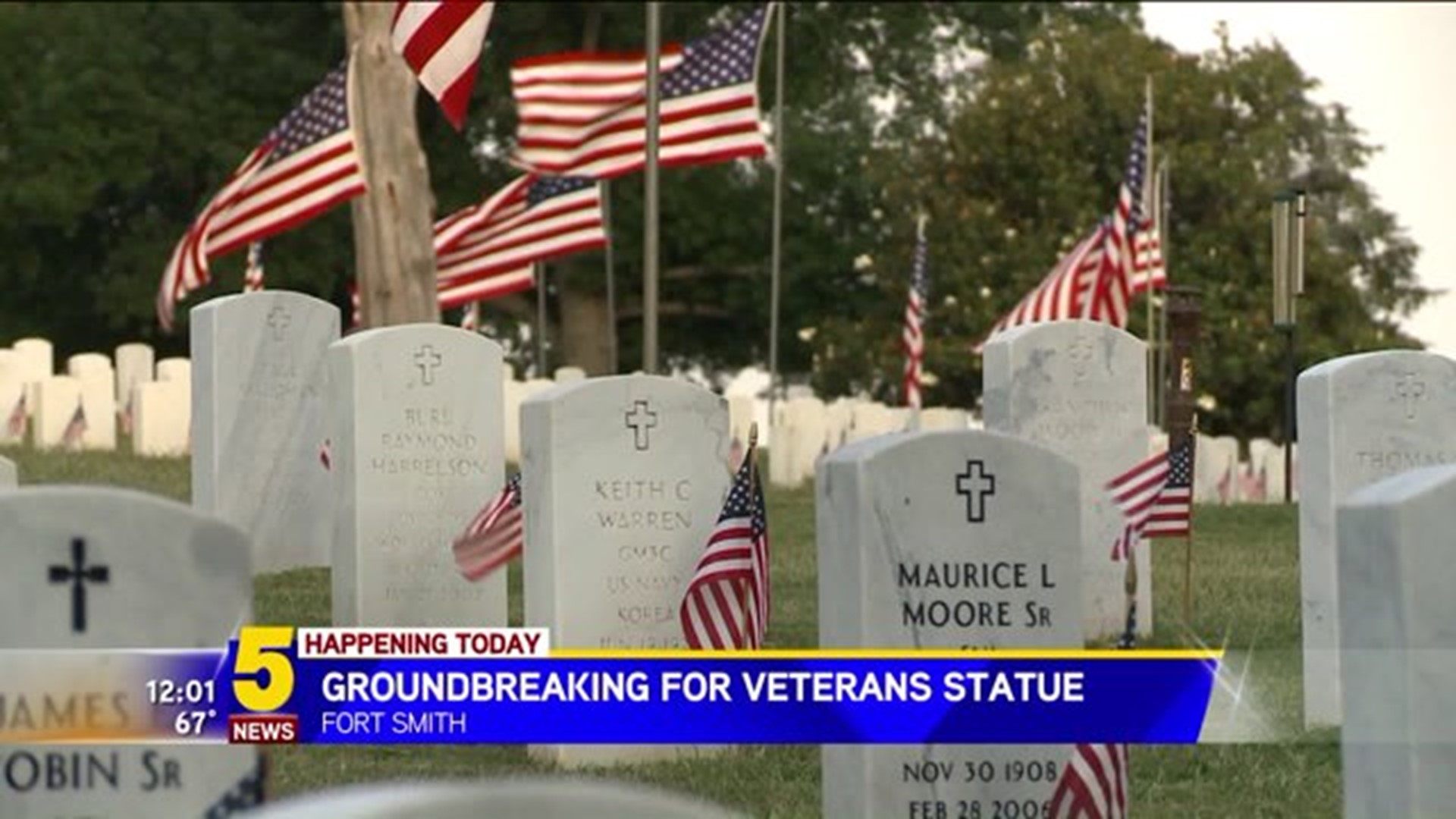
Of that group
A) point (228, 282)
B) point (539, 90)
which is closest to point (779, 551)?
point (539, 90)

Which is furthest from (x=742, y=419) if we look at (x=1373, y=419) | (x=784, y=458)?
(x=1373, y=419)

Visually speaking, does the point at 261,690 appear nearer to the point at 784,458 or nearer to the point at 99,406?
the point at 99,406

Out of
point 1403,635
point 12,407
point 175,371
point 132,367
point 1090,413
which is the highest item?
point 132,367

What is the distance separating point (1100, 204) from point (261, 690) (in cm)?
4633

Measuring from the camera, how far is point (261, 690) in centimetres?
827

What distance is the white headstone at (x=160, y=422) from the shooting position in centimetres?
2541

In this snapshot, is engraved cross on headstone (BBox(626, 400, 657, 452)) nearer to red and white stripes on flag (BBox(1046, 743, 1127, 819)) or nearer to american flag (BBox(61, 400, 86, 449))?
red and white stripes on flag (BBox(1046, 743, 1127, 819))

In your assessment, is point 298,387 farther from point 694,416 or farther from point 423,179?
point 423,179

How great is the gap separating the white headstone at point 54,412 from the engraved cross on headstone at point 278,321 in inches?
286

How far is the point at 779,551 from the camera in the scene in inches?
816

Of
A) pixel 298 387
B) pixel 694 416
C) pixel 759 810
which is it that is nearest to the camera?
pixel 759 810

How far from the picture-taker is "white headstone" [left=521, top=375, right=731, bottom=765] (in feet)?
41.7

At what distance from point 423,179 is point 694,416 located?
14.5 meters

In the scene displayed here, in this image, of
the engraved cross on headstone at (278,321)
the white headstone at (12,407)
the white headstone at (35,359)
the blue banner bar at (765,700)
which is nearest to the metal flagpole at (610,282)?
the white headstone at (35,359)
